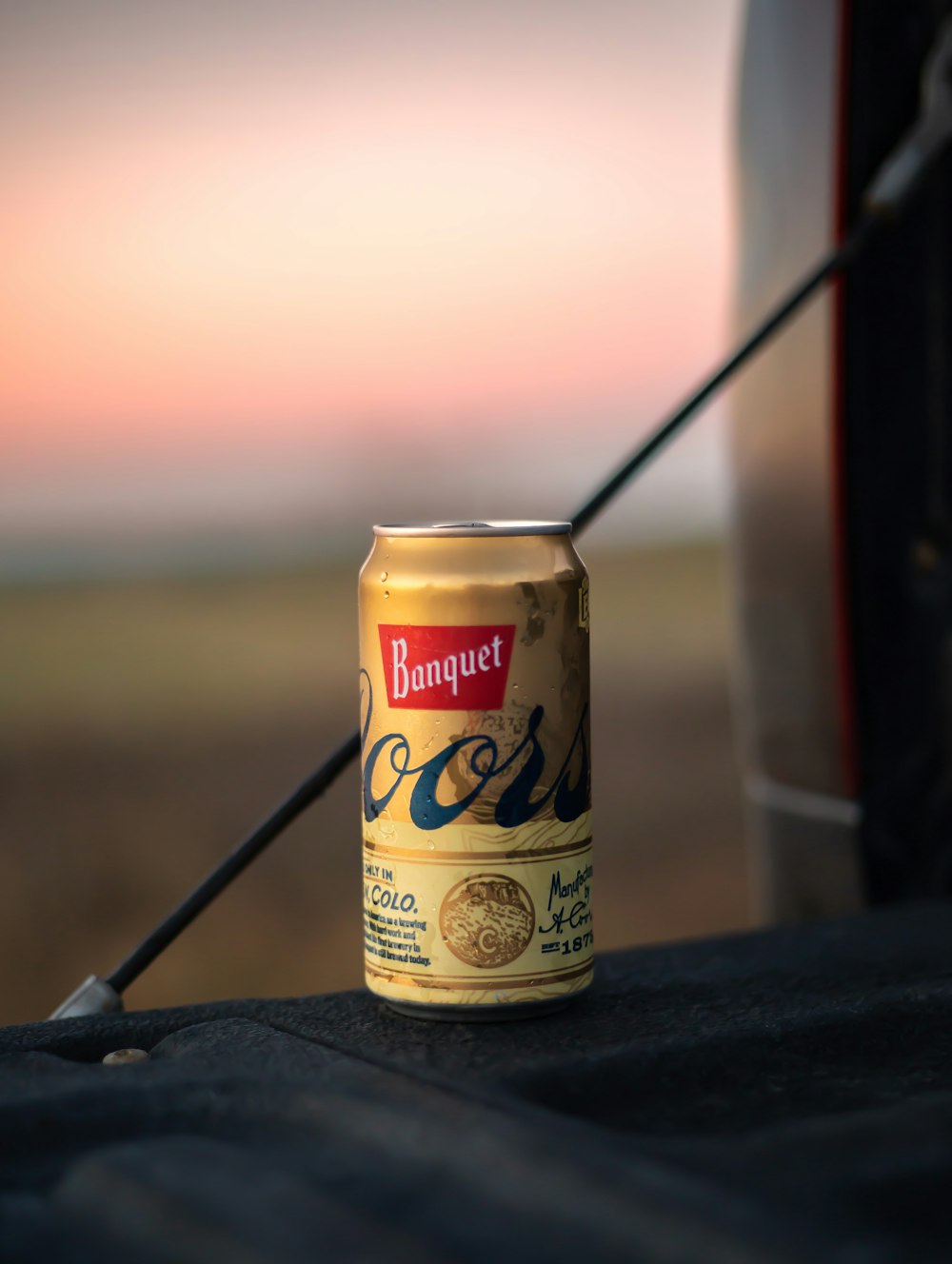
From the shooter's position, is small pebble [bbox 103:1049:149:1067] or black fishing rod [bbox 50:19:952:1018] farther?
black fishing rod [bbox 50:19:952:1018]

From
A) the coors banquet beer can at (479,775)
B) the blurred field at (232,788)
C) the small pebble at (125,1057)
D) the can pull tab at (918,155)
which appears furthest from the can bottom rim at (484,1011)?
the blurred field at (232,788)

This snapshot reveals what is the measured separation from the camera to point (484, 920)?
0.80 meters

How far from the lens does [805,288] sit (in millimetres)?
1097

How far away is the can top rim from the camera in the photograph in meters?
0.81

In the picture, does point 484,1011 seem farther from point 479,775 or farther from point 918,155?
point 918,155

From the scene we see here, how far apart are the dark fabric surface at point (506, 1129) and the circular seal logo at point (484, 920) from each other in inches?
1.6

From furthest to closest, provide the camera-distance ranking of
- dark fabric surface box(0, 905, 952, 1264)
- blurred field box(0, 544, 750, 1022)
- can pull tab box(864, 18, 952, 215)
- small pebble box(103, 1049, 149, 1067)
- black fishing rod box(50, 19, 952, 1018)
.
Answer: blurred field box(0, 544, 750, 1022) < can pull tab box(864, 18, 952, 215) < black fishing rod box(50, 19, 952, 1018) < small pebble box(103, 1049, 149, 1067) < dark fabric surface box(0, 905, 952, 1264)

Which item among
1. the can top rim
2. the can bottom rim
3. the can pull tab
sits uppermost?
the can pull tab

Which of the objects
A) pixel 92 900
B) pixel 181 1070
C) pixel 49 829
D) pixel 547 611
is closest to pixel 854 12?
pixel 547 611

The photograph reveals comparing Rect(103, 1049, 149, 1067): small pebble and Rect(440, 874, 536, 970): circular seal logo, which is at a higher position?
Rect(440, 874, 536, 970): circular seal logo

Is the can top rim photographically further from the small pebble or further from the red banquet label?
the small pebble

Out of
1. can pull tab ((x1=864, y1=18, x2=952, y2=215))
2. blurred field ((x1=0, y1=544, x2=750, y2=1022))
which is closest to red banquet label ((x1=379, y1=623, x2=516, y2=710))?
can pull tab ((x1=864, y1=18, x2=952, y2=215))

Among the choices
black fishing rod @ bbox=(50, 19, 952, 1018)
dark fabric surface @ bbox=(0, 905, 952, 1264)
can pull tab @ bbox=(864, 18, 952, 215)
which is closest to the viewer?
dark fabric surface @ bbox=(0, 905, 952, 1264)

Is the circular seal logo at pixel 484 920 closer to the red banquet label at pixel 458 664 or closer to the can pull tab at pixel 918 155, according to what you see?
the red banquet label at pixel 458 664
